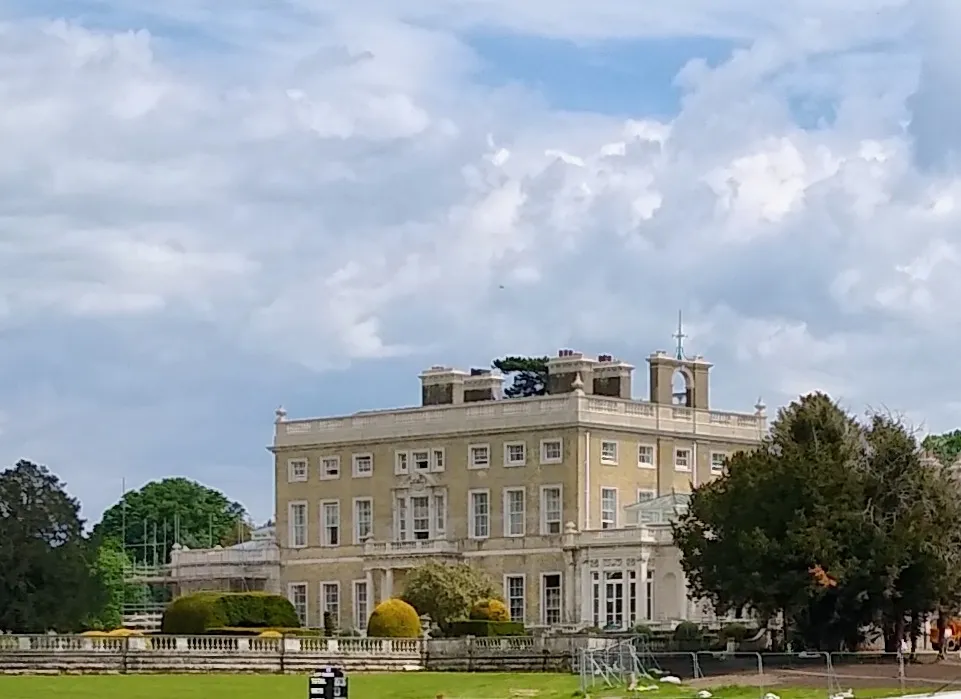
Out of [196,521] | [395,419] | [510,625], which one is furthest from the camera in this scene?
[196,521]

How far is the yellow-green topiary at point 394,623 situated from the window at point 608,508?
1455cm

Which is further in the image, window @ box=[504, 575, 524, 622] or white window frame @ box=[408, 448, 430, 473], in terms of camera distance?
white window frame @ box=[408, 448, 430, 473]

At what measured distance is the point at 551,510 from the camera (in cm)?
8225

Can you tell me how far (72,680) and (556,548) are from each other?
2920 cm

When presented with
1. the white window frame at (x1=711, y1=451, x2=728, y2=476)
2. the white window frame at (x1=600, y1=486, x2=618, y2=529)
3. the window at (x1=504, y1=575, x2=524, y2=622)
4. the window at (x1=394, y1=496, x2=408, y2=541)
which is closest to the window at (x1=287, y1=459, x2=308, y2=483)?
the window at (x1=394, y1=496, x2=408, y2=541)

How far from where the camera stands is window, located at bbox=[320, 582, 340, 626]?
86562mm

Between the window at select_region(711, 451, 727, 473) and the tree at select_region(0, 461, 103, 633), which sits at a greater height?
the window at select_region(711, 451, 727, 473)

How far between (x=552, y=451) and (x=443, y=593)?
828 cm

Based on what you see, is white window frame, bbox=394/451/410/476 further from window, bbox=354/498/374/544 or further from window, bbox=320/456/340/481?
window, bbox=320/456/340/481

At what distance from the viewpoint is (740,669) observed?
53250 mm

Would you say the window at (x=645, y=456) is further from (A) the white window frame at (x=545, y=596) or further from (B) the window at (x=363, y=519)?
(B) the window at (x=363, y=519)

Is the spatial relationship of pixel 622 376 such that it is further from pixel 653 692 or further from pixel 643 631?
pixel 653 692

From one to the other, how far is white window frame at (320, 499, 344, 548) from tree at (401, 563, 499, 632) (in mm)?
10638

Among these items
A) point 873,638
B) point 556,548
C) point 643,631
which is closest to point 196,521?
point 556,548
